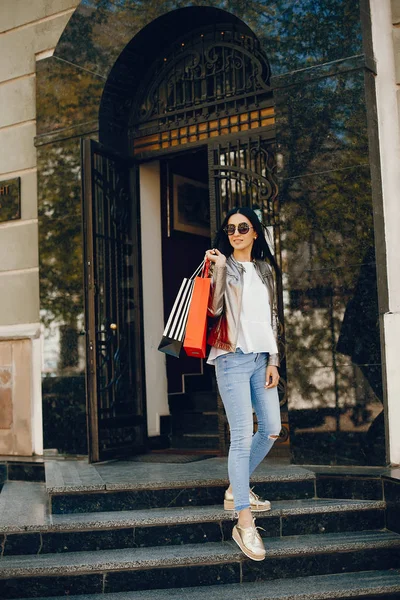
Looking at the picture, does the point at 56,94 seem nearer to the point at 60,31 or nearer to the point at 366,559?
the point at 60,31

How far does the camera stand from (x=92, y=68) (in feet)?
25.3

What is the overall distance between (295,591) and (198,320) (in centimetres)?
165

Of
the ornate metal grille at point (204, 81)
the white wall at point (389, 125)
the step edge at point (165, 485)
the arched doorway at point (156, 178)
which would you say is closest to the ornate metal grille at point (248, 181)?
the arched doorway at point (156, 178)

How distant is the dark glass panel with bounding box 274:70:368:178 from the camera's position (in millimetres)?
6320

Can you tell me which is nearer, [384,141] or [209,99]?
[384,141]

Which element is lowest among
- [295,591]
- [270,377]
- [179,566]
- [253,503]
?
[295,591]

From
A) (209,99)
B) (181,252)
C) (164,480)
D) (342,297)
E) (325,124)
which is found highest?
(209,99)

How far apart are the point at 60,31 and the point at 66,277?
2.43 m

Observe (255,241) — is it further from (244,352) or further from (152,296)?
A: (152,296)

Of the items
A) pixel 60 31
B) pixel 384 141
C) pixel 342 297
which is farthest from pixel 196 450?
pixel 60 31

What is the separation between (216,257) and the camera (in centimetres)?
494

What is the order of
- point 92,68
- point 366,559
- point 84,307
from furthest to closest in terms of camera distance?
point 92,68, point 84,307, point 366,559

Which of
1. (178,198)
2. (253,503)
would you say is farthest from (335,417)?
(178,198)

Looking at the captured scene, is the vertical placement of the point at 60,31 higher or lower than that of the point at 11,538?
higher
